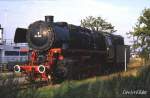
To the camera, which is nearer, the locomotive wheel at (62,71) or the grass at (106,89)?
the grass at (106,89)

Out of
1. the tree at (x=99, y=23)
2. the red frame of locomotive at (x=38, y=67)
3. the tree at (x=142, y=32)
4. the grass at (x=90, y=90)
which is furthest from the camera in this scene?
the tree at (x=99, y=23)

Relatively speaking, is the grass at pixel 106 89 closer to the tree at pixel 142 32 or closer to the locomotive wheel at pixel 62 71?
the locomotive wheel at pixel 62 71

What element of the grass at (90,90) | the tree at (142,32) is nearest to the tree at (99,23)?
the tree at (142,32)

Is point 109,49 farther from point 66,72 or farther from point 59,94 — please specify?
point 59,94

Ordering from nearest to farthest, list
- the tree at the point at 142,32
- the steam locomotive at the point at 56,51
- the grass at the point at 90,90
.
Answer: the grass at the point at 90,90
the steam locomotive at the point at 56,51
the tree at the point at 142,32

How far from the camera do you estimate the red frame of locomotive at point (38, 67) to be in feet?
65.9

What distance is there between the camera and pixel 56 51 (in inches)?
824

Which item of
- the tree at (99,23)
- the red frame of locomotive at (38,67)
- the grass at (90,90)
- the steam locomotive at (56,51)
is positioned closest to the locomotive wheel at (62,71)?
the steam locomotive at (56,51)

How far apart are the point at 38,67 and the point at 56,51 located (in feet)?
4.86

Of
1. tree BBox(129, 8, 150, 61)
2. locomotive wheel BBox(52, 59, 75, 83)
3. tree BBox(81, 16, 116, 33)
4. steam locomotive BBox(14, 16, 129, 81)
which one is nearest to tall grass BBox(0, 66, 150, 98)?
steam locomotive BBox(14, 16, 129, 81)

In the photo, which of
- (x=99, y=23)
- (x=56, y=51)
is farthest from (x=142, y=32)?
(x=99, y=23)

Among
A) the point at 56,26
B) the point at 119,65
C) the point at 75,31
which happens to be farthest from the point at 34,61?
the point at 119,65

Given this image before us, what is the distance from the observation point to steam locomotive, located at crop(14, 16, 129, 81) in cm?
2064

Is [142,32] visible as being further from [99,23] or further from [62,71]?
[99,23]
